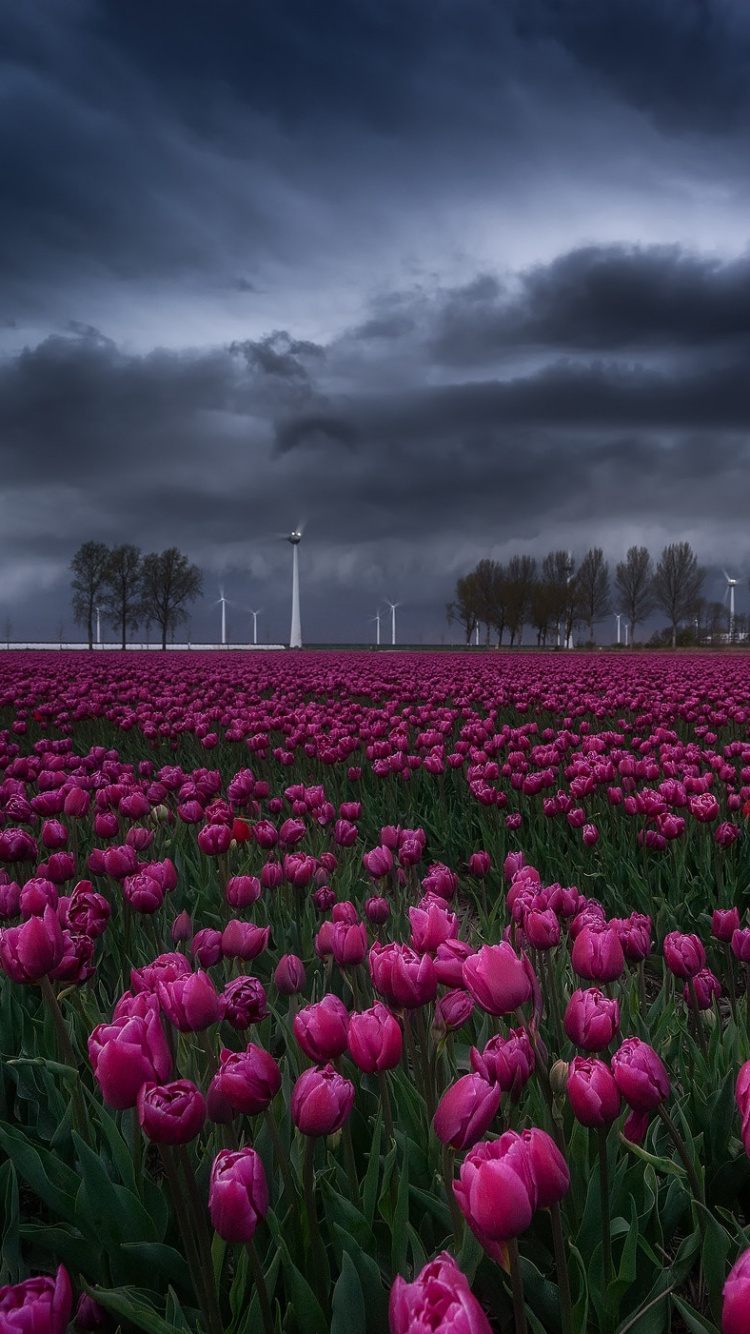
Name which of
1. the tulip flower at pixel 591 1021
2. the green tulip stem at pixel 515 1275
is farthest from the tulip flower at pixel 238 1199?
the tulip flower at pixel 591 1021

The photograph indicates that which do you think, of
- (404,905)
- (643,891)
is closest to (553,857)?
(643,891)

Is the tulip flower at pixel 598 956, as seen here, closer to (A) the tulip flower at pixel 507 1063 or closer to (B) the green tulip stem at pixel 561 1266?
(A) the tulip flower at pixel 507 1063

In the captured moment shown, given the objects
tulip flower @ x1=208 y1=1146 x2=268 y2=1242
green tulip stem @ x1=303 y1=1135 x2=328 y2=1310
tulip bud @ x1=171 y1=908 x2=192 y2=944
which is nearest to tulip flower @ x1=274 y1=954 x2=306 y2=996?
tulip bud @ x1=171 y1=908 x2=192 y2=944

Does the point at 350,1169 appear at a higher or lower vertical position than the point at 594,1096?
lower

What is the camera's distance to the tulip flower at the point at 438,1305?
0.92 metres

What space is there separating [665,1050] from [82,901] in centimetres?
193

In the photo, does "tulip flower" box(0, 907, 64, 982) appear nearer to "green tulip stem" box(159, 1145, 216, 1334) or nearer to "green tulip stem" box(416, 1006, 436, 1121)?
"green tulip stem" box(159, 1145, 216, 1334)

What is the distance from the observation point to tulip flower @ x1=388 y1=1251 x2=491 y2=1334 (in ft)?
3.03

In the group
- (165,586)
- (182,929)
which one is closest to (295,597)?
(165,586)

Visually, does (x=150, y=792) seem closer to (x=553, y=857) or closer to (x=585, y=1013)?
(x=553, y=857)

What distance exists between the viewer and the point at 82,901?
2709 mm

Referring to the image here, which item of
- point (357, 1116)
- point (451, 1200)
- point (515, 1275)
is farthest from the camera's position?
point (357, 1116)

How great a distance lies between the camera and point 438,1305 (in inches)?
37.7

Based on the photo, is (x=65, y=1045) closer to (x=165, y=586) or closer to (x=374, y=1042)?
(x=374, y=1042)
